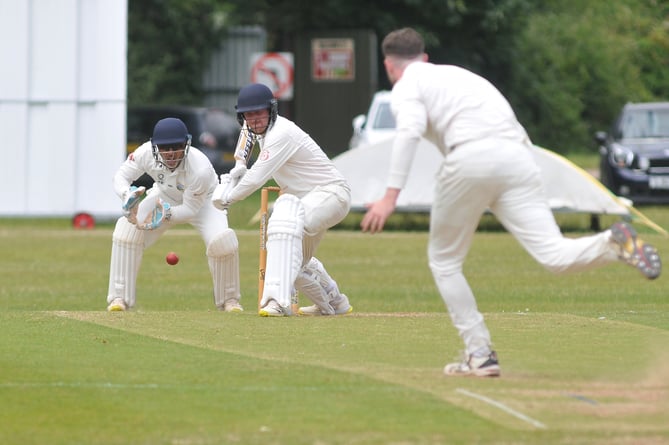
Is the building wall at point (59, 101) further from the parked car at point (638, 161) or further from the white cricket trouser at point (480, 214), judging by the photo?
the white cricket trouser at point (480, 214)

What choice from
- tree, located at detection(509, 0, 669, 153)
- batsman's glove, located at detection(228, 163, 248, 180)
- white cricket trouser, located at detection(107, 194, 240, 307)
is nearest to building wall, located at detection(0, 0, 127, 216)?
white cricket trouser, located at detection(107, 194, 240, 307)

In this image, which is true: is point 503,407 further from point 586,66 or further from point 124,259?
point 586,66

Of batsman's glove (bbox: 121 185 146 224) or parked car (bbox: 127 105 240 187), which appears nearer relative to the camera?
batsman's glove (bbox: 121 185 146 224)

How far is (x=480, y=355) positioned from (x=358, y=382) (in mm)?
693

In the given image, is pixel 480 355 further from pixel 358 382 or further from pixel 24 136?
pixel 24 136

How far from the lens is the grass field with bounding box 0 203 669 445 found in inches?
292

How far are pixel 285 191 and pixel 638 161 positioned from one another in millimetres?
15908

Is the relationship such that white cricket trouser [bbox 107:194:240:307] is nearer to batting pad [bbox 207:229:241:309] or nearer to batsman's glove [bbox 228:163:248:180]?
batting pad [bbox 207:229:241:309]

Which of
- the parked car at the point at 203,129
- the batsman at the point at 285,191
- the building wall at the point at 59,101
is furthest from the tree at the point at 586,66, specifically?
the batsman at the point at 285,191

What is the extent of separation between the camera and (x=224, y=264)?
1322 cm

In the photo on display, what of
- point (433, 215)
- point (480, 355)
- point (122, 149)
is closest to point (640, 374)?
point (480, 355)

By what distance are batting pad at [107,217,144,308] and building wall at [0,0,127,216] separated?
13.6m

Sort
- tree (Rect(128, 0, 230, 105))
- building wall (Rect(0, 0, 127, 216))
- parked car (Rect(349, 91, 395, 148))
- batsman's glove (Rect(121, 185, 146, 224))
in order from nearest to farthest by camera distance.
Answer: batsman's glove (Rect(121, 185, 146, 224)) < building wall (Rect(0, 0, 127, 216)) < parked car (Rect(349, 91, 395, 148)) < tree (Rect(128, 0, 230, 105))

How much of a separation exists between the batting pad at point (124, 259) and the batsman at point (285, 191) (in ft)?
4.49
